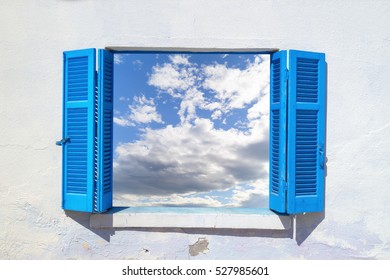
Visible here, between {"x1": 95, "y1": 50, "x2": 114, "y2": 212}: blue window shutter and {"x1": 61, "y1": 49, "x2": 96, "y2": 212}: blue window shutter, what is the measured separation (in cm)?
6

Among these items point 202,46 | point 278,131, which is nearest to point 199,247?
point 278,131

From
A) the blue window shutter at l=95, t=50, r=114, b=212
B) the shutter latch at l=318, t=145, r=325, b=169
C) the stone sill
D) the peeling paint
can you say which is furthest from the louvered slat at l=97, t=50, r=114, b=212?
the shutter latch at l=318, t=145, r=325, b=169

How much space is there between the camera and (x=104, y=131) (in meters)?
3.04

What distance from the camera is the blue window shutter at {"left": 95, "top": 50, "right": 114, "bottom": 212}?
298 centimetres

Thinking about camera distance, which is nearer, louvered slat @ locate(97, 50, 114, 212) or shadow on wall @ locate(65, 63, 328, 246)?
louvered slat @ locate(97, 50, 114, 212)

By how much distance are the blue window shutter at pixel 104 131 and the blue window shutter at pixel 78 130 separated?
0.21ft

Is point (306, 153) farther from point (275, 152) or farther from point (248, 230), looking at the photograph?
point (248, 230)

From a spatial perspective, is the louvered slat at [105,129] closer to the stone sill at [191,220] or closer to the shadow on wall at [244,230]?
the stone sill at [191,220]

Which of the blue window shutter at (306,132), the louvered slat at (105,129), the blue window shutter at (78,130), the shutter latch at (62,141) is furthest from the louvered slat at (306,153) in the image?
the shutter latch at (62,141)

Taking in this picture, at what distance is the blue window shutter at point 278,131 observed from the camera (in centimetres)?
298

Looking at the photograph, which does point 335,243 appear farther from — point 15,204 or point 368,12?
point 15,204

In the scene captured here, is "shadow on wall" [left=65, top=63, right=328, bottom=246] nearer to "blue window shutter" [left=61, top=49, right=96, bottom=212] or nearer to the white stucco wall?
the white stucco wall

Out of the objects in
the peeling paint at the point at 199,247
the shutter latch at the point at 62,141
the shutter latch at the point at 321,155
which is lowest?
the peeling paint at the point at 199,247

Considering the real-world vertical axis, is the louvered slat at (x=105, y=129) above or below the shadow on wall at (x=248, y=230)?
above
